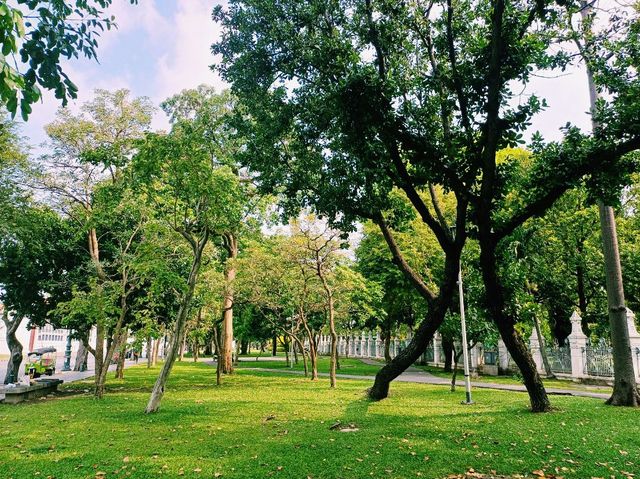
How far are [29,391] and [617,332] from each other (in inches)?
687

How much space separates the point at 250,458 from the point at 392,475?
7.05ft

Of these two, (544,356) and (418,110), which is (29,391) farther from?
(544,356)

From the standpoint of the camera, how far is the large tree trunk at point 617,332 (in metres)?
11.5

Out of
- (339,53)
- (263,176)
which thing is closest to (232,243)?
(263,176)

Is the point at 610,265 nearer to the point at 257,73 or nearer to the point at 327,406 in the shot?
the point at 327,406

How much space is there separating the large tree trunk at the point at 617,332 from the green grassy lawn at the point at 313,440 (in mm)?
670

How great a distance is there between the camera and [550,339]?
29.2 m

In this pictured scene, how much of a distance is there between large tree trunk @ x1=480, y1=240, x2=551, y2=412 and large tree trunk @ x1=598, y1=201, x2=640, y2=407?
2476 mm

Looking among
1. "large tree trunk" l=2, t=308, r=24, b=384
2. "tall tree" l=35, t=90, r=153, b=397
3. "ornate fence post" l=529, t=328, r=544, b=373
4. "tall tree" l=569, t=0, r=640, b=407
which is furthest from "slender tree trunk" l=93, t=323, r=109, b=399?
"ornate fence post" l=529, t=328, r=544, b=373

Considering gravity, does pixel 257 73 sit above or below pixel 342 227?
above

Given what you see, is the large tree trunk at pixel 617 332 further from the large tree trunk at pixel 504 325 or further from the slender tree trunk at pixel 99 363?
the slender tree trunk at pixel 99 363

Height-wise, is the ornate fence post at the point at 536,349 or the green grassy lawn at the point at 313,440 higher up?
the ornate fence post at the point at 536,349

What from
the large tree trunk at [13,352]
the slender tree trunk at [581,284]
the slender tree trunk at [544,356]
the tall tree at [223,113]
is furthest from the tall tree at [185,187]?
the slender tree trunk at [581,284]

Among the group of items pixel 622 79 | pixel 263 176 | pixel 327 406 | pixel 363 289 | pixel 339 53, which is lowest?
pixel 327 406
